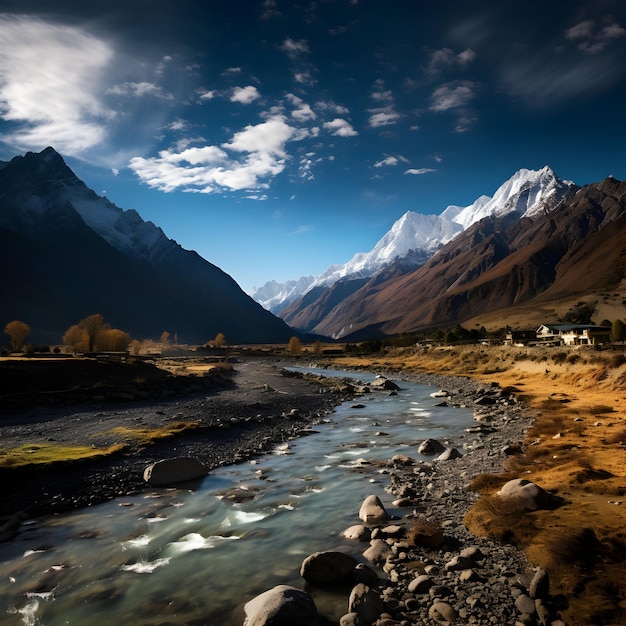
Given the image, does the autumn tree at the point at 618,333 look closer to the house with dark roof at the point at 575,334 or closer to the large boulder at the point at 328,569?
the house with dark roof at the point at 575,334

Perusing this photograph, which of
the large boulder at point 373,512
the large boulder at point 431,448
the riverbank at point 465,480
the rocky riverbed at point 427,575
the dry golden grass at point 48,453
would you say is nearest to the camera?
the rocky riverbed at point 427,575

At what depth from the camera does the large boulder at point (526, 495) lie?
14.2m

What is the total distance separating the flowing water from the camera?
1077cm

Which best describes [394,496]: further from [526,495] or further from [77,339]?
[77,339]

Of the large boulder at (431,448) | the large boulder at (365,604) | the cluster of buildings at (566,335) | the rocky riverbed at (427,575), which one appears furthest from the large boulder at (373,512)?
the cluster of buildings at (566,335)

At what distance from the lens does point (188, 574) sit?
1236 centimetres

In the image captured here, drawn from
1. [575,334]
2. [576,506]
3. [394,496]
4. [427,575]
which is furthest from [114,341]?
[575,334]

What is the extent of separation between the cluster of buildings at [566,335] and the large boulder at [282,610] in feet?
308

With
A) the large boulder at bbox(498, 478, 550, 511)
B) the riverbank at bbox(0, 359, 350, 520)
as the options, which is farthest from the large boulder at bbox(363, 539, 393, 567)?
the riverbank at bbox(0, 359, 350, 520)

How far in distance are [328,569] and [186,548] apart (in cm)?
539

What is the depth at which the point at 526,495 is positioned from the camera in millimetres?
14562

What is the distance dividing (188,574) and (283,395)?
1830 inches

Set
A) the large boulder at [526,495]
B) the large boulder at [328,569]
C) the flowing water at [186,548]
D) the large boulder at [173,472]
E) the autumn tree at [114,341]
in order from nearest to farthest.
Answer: the flowing water at [186,548] → the large boulder at [328,569] → the large boulder at [526,495] → the large boulder at [173,472] → the autumn tree at [114,341]

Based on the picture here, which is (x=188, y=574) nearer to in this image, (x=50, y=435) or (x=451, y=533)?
(x=451, y=533)
